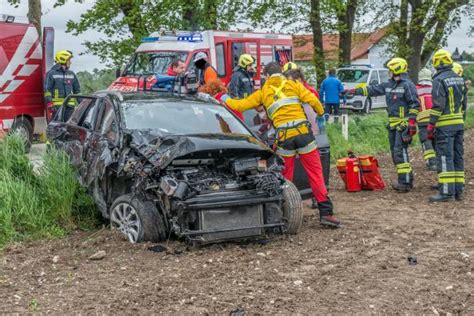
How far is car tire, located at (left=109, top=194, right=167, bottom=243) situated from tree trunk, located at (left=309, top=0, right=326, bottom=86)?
18.6 meters

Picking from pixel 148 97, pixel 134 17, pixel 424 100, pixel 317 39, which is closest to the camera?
pixel 148 97

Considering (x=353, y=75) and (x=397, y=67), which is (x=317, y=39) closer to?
(x=353, y=75)

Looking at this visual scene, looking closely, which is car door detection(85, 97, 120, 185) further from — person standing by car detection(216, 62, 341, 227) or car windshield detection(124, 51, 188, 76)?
car windshield detection(124, 51, 188, 76)

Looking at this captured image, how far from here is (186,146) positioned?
21.7ft

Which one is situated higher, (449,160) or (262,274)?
(449,160)

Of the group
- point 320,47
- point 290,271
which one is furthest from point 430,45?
point 290,271

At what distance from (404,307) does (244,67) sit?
6977mm

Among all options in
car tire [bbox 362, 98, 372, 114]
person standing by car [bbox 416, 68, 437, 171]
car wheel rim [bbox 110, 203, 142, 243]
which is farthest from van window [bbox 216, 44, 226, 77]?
car tire [bbox 362, 98, 372, 114]

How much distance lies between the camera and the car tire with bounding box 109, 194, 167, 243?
6.62 m

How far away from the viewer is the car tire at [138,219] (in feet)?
→ 21.7

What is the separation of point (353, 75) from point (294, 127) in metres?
21.2

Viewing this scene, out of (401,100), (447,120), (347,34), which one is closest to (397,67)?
(401,100)

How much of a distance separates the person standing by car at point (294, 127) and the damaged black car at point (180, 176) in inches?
18.2

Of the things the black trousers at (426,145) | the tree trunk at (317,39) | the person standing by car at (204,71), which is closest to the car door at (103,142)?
the person standing by car at (204,71)
